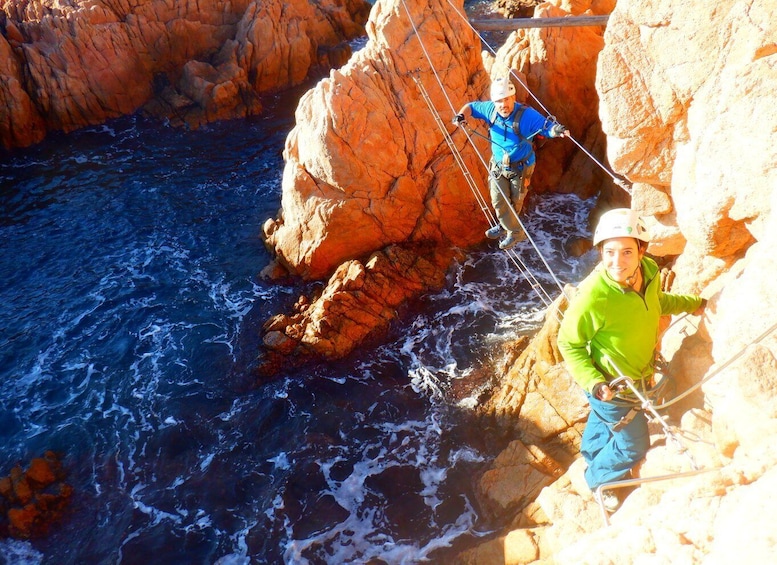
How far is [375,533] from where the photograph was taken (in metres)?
10.9

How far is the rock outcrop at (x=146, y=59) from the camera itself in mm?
25703

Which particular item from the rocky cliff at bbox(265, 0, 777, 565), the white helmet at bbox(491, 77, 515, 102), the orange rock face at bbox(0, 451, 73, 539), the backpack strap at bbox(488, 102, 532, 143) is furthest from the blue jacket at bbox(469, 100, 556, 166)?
the orange rock face at bbox(0, 451, 73, 539)

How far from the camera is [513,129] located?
10336 mm

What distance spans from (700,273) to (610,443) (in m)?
2.47

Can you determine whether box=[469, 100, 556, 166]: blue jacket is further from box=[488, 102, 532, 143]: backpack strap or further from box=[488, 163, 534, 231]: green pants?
box=[488, 163, 534, 231]: green pants

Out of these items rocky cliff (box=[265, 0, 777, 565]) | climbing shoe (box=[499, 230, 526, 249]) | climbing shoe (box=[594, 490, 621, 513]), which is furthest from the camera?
climbing shoe (box=[499, 230, 526, 249])

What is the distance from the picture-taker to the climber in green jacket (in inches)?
215

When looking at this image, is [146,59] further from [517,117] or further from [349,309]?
[517,117]

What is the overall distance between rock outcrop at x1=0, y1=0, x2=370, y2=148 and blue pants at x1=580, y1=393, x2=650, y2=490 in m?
23.8

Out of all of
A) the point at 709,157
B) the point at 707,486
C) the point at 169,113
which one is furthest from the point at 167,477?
the point at 169,113

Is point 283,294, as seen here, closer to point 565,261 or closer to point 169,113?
point 565,261

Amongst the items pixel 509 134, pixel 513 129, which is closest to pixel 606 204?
pixel 509 134

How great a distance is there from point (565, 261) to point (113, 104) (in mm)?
23101

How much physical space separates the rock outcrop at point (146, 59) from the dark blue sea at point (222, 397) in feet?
24.5
